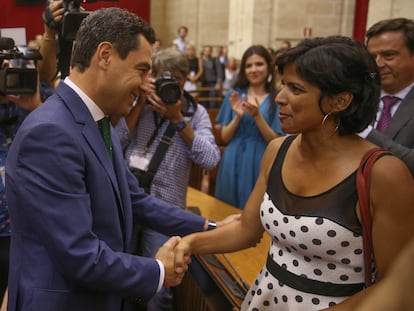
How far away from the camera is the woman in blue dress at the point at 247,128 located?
3514 mm

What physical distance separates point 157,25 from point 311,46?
16342 millimetres

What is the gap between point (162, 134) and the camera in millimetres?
2637

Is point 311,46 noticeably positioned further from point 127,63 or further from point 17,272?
point 17,272

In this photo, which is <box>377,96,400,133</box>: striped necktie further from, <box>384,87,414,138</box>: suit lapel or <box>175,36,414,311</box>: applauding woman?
<box>175,36,414,311</box>: applauding woman

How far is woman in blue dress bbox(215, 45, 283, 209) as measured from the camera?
11.5 feet

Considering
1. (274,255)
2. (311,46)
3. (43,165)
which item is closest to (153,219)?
(274,255)

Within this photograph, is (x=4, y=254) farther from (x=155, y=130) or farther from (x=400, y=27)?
(x=400, y=27)

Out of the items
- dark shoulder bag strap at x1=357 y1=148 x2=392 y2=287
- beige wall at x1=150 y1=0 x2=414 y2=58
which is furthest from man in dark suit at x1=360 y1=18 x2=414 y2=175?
beige wall at x1=150 y1=0 x2=414 y2=58

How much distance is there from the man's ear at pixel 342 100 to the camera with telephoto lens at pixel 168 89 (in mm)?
1140

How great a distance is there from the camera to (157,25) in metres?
17.2

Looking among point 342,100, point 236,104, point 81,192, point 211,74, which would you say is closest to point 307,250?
point 342,100

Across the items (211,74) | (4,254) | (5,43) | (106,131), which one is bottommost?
(211,74)

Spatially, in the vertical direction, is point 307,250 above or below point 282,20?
below

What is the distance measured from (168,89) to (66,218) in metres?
1.23
